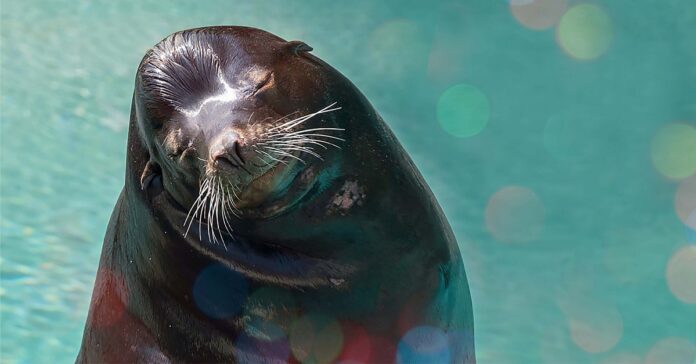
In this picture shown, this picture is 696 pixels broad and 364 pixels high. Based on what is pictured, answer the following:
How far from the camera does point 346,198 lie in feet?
11.0

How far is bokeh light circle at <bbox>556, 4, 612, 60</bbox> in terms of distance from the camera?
11.9 metres

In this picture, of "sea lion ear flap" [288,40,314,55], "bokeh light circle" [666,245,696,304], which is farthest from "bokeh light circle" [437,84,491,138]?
"sea lion ear flap" [288,40,314,55]

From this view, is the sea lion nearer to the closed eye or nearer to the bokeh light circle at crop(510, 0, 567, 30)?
the closed eye

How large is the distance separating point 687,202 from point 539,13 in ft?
13.5

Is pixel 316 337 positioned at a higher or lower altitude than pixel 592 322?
lower

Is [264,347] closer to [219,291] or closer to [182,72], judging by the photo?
[219,291]

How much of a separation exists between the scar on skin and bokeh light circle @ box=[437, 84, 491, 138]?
7878 millimetres

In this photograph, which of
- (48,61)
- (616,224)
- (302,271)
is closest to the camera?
(302,271)

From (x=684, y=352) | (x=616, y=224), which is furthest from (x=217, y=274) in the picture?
(x=616, y=224)

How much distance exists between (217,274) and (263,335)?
31 centimetres

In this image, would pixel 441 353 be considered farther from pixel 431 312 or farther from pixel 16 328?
pixel 16 328

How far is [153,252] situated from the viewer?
362 centimetres

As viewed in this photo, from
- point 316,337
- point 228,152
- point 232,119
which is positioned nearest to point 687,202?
point 316,337

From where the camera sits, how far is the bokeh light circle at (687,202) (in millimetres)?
9500
